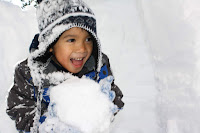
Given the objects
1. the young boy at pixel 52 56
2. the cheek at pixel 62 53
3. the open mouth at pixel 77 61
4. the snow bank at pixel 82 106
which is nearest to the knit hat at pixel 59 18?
the young boy at pixel 52 56

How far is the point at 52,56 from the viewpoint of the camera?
175 cm

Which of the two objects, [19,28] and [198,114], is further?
[19,28]

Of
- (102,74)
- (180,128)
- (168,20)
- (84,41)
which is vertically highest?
(168,20)

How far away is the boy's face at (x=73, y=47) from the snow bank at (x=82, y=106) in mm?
172

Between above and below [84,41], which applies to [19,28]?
above

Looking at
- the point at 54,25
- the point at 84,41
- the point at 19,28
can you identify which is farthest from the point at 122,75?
the point at 19,28

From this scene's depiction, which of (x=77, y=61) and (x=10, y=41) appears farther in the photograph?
(x=10, y=41)

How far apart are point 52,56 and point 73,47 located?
293mm

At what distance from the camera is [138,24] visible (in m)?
3.53

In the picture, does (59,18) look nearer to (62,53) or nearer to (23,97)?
(62,53)

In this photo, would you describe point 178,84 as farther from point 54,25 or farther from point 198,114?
point 54,25

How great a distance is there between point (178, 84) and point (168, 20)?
94 centimetres

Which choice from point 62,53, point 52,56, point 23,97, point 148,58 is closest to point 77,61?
point 62,53

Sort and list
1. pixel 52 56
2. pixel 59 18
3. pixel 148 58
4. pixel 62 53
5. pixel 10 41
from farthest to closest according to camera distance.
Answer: pixel 148 58, pixel 10 41, pixel 52 56, pixel 62 53, pixel 59 18
